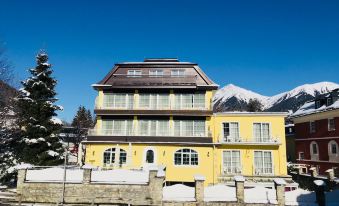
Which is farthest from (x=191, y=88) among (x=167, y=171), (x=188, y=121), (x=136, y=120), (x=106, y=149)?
(x=106, y=149)

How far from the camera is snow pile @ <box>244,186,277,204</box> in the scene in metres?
19.9

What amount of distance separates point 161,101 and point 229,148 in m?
9.16

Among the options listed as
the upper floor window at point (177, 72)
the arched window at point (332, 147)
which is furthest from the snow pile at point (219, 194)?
the arched window at point (332, 147)

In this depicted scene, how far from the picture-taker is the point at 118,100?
33.7 meters

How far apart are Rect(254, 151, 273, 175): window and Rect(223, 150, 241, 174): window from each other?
187cm

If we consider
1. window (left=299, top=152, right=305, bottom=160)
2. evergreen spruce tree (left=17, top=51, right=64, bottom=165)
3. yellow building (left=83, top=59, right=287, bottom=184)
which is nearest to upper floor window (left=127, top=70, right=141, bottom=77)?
yellow building (left=83, top=59, right=287, bottom=184)

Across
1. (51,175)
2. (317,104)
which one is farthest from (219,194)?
(317,104)

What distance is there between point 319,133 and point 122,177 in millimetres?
Result: 28167

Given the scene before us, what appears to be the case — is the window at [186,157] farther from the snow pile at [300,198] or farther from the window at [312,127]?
the window at [312,127]

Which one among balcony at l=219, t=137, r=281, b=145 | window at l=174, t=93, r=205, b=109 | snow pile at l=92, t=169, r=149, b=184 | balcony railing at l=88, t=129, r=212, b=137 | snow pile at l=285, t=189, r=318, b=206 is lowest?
snow pile at l=285, t=189, r=318, b=206

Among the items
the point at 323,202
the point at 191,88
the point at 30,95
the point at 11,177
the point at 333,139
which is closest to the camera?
the point at 323,202

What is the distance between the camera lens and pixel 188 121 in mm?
32594

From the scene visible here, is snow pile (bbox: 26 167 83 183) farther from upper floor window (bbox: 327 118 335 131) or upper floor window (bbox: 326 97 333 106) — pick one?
upper floor window (bbox: 326 97 333 106)

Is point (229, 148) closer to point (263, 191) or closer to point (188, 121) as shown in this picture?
point (188, 121)
